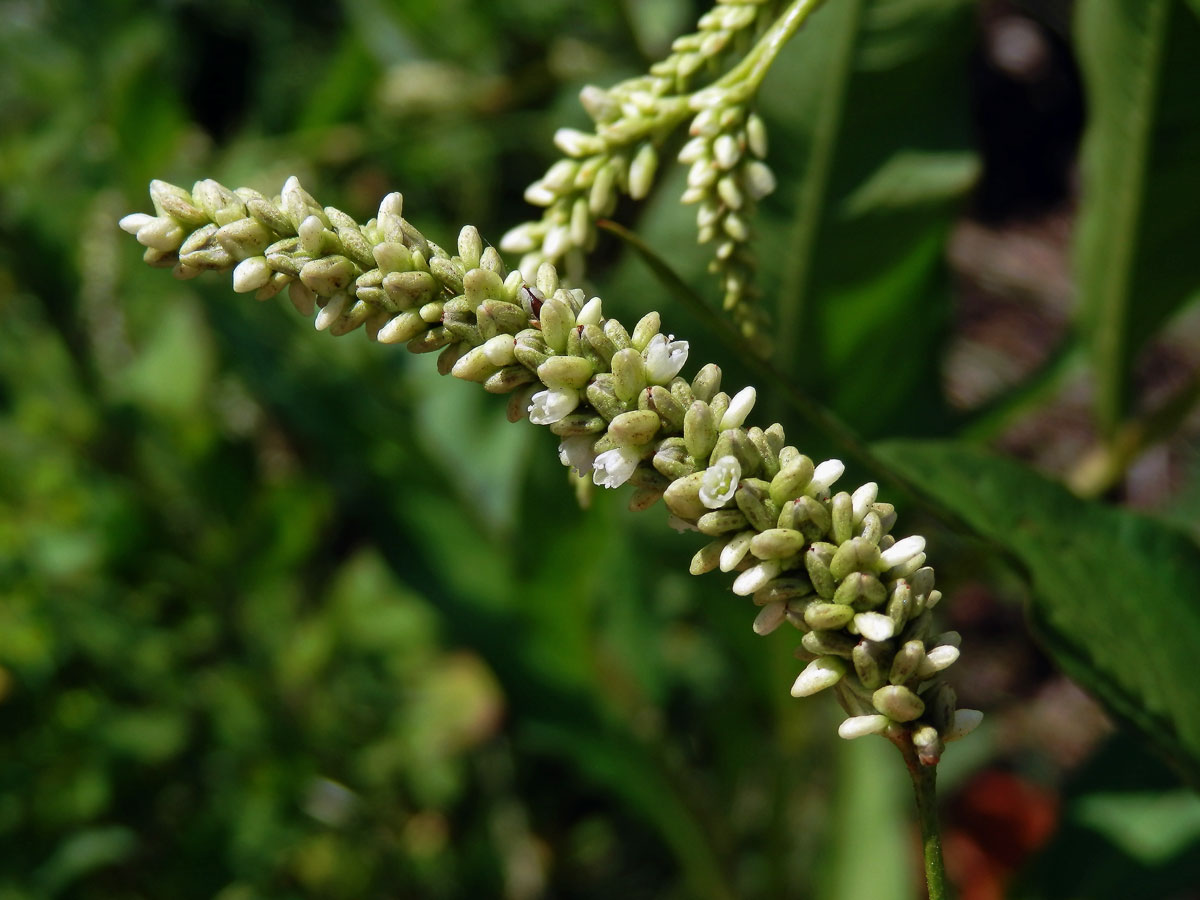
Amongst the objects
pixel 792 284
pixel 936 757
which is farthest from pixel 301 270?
pixel 792 284

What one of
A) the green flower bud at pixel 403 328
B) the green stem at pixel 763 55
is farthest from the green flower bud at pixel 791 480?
the green stem at pixel 763 55

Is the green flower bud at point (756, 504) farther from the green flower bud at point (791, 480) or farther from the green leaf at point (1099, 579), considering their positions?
the green leaf at point (1099, 579)

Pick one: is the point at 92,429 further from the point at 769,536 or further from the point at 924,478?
the point at 769,536

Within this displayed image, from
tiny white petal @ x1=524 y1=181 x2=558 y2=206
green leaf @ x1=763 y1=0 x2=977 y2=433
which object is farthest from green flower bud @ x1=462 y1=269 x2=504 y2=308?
green leaf @ x1=763 y1=0 x2=977 y2=433

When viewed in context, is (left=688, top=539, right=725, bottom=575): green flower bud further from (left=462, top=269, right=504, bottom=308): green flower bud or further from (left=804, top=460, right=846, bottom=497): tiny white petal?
(left=462, top=269, right=504, bottom=308): green flower bud

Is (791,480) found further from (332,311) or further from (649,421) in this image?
(332,311)


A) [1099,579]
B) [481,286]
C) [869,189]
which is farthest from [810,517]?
[869,189]
